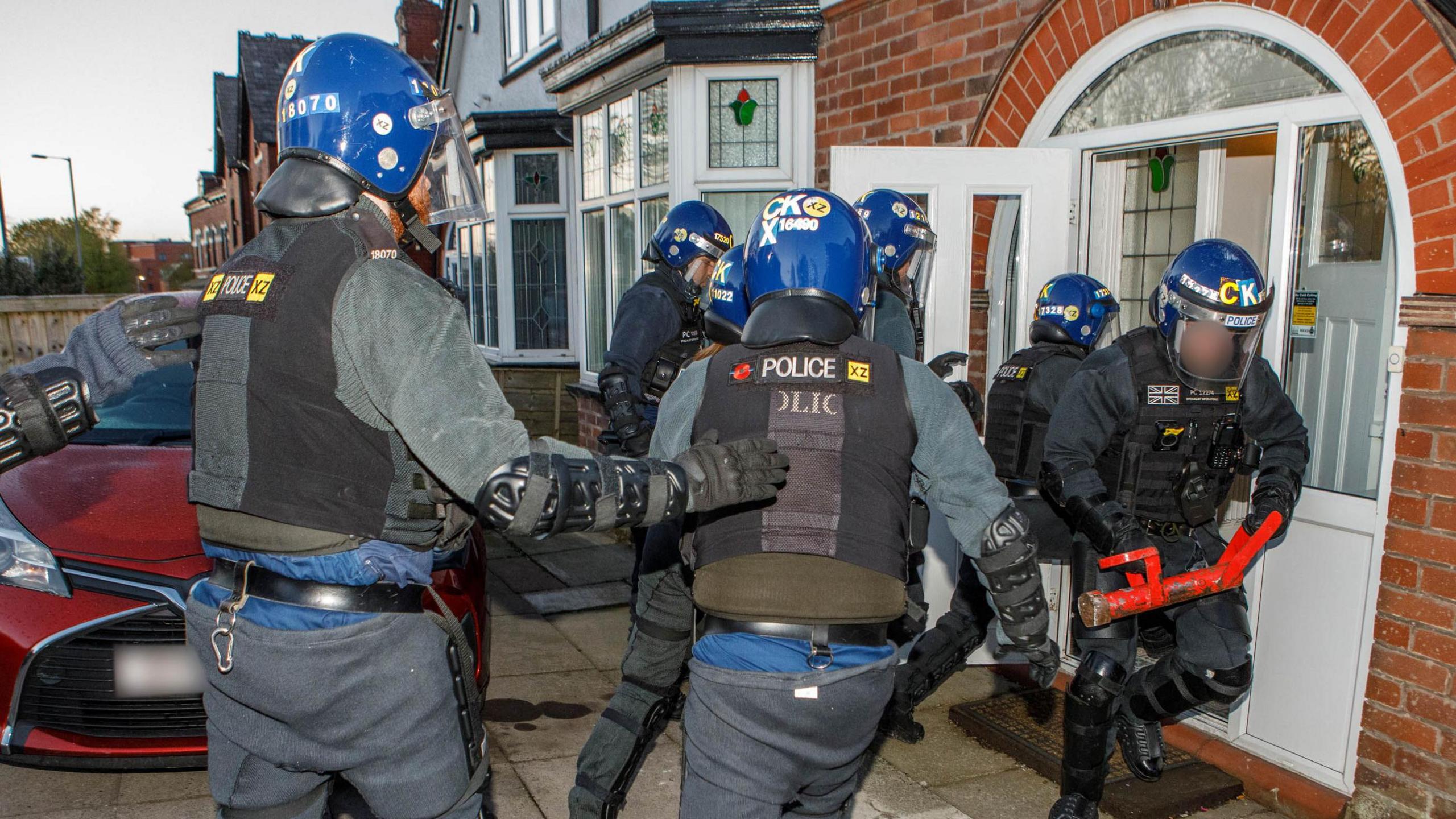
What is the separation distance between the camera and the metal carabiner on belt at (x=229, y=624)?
79.4 inches

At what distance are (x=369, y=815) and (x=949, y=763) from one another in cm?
270

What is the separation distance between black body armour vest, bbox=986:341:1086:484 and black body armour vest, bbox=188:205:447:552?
306 cm

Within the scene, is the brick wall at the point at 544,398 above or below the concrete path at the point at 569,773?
above

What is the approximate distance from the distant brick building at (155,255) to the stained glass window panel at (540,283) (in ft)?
271

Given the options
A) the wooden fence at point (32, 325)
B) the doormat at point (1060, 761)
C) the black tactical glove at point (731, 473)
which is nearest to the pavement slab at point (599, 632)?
the doormat at point (1060, 761)

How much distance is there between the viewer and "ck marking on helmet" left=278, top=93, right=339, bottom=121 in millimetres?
2148

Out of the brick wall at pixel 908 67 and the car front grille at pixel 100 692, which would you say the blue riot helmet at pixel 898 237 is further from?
the car front grille at pixel 100 692

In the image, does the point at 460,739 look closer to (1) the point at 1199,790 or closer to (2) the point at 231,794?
(2) the point at 231,794

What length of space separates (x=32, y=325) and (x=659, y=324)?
8.88 meters

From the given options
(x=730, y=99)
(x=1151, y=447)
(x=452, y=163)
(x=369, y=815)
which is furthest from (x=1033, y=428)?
(x=730, y=99)

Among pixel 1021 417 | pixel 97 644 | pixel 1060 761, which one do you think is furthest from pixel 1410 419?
pixel 97 644

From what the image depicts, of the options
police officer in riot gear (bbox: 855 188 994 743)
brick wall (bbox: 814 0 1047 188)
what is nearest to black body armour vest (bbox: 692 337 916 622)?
police officer in riot gear (bbox: 855 188 994 743)

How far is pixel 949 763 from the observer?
420 cm

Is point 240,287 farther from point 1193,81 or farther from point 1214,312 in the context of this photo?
point 1193,81
